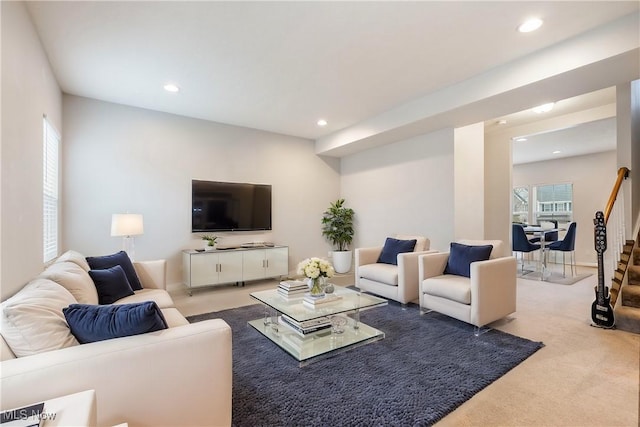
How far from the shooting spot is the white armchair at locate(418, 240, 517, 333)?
272cm

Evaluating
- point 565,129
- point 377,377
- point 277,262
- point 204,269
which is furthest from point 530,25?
point 204,269

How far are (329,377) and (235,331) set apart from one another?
3.83ft

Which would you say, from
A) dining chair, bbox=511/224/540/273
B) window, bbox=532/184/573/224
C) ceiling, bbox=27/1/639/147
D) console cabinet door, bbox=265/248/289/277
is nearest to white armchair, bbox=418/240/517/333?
ceiling, bbox=27/1/639/147

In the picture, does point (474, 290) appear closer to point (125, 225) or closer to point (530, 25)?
point (530, 25)

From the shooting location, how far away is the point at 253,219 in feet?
16.6

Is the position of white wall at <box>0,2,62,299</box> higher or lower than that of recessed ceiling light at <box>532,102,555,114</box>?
lower

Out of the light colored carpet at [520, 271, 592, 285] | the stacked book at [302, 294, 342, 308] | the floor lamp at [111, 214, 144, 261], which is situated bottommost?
the light colored carpet at [520, 271, 592, 285]

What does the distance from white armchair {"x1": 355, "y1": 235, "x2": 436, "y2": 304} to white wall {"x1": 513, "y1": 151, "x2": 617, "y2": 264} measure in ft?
16.5

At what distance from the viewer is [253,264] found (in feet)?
15.3

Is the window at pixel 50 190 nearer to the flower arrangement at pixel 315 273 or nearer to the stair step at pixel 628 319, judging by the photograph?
the flower arrangement at pixel 315 273

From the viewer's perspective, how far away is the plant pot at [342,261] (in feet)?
18.4

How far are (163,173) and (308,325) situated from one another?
127 inches

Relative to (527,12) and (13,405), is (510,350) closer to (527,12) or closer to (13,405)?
(527,12)

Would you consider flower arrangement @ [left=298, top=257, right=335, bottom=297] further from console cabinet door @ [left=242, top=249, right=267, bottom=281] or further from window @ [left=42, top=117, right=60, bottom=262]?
window @ [left=42, top=117, right=60, bottom=262]
